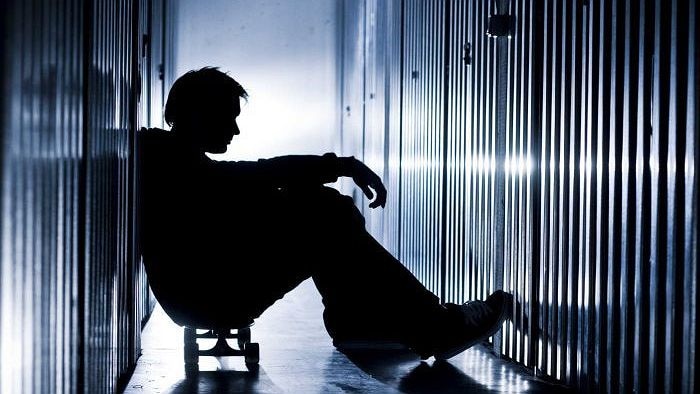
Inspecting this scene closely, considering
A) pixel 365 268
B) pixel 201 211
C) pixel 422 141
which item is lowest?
pixel 365 268

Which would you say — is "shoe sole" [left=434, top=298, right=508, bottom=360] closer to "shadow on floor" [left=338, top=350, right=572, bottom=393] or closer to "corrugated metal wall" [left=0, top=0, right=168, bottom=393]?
"shadow on floor" [left=338, top=350, right=572, bottom=393]

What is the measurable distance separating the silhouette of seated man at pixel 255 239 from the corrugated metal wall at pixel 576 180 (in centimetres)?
40

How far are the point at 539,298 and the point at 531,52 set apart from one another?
0.82m

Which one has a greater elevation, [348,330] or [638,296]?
[638,296]

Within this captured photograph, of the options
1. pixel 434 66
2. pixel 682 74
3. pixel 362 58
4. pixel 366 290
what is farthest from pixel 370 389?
pixel 362 58

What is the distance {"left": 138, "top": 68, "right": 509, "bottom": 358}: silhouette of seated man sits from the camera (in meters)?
3.04

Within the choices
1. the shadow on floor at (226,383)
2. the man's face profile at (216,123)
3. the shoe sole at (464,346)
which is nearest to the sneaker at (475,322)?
the shoe sole at (464,346)

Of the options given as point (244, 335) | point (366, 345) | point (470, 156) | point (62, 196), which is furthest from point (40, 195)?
point (470, 156)

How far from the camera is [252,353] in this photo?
10.8 feet

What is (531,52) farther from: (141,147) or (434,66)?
(434,66)

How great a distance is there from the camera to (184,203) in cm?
309

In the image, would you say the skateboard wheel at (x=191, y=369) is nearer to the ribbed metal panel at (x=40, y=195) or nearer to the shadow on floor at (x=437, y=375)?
the shadow on floor at (x=437, y=375)

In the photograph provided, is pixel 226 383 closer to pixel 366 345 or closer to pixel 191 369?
pixel 191 369

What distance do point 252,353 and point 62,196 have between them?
5.43 feet
